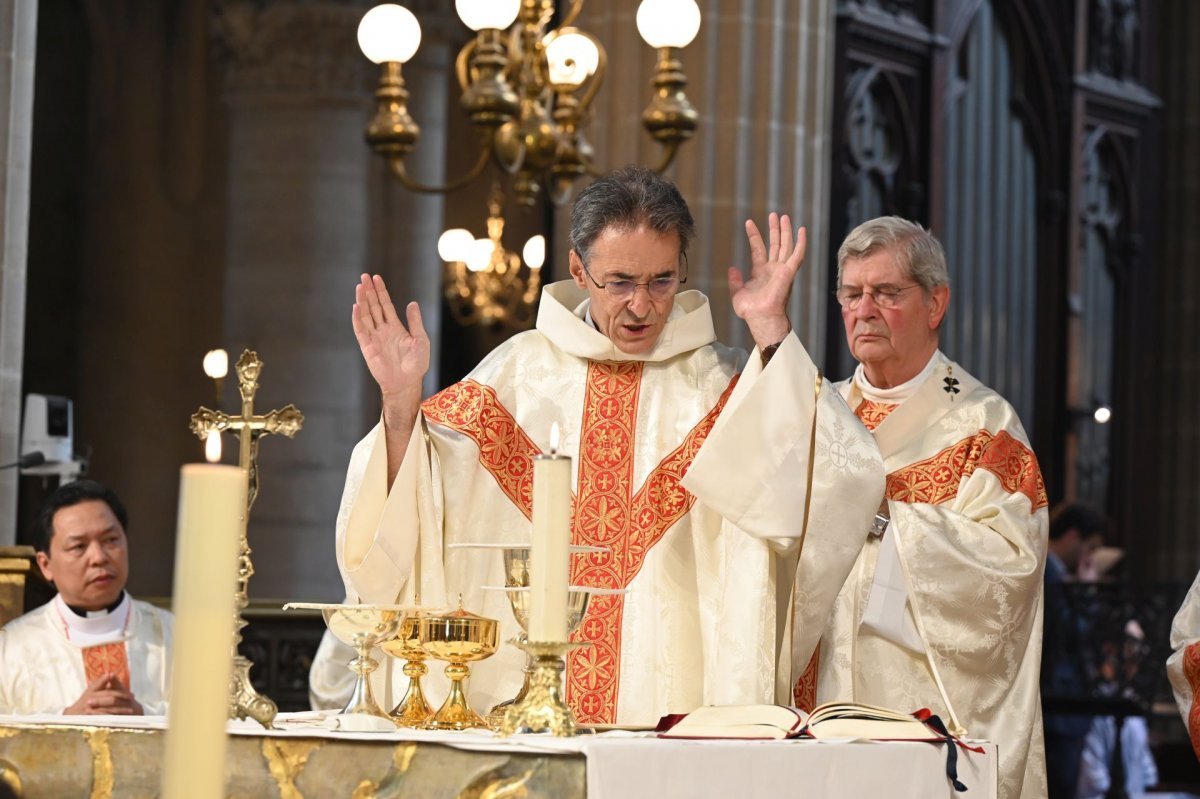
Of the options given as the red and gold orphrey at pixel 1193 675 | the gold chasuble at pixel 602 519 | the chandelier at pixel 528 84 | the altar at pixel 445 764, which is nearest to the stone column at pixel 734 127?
the chandelier at pixel 528 84

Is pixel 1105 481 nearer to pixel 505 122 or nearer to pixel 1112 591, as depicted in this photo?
pixel 1112 591

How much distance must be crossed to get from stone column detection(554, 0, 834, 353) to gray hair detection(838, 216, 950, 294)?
425cm

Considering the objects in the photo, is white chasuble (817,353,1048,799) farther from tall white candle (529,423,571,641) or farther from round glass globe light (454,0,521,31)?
round glass globe light (454,0,521,31)

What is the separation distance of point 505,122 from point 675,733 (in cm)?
481

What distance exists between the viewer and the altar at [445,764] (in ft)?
8.44

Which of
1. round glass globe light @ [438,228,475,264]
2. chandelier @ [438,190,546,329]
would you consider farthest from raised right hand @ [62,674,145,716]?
round glass globe light @ [438,228,475,264]

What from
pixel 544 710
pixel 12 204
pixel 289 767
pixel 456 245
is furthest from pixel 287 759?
pixel 456 245

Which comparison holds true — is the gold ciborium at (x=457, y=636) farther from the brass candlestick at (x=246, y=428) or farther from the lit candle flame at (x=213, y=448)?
the lit candle flame at (x=213, y=448)

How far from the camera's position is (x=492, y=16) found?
703 cm

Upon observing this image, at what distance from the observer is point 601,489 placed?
12.7 ft

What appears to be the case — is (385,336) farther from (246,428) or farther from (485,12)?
(485,12)

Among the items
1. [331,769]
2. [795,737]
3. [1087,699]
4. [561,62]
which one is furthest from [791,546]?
[1087,699]

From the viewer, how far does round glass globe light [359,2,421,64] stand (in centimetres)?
713

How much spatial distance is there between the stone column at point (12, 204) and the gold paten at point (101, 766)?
10.2ft
